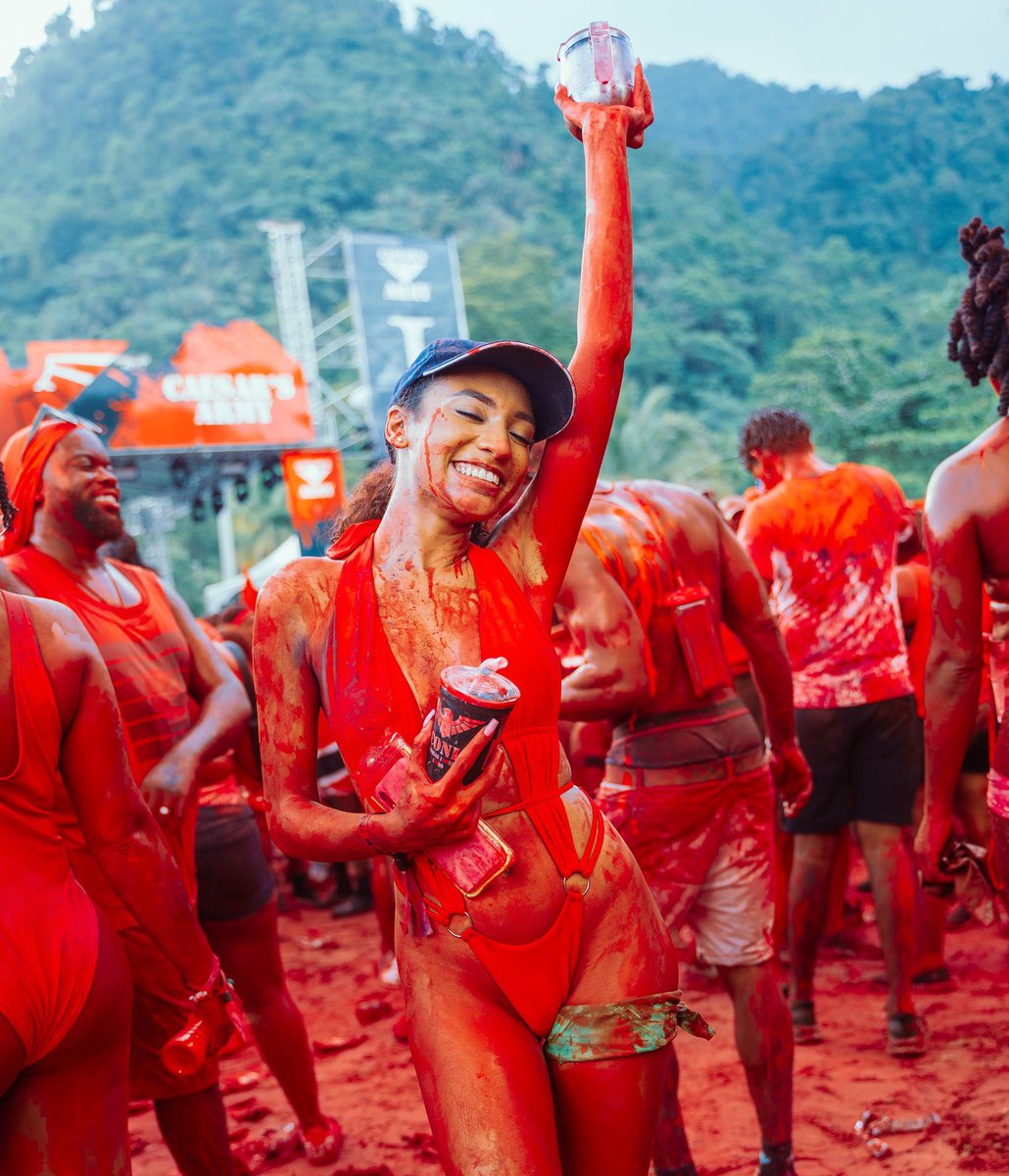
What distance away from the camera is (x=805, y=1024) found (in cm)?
500

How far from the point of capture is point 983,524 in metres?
3.02

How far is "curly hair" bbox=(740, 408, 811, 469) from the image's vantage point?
555cm

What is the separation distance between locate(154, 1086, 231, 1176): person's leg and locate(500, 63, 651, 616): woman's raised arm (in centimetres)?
205

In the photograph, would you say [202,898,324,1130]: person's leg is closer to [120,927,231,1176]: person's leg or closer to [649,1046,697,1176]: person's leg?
[120,927,231,1176]: person's leg

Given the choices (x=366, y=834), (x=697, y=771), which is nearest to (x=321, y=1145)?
(x=697, y=771)

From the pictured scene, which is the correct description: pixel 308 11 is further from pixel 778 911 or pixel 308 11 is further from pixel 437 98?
pixel 778 911

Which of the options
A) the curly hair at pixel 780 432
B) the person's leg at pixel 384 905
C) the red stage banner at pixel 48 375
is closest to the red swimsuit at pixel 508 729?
the curly hair at pixel 780 432

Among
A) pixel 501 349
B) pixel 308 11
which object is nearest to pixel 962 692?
pixel 501 349

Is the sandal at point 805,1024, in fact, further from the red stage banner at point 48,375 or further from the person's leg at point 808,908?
the red stage banner at point 48,375

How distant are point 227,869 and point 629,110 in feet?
9.18

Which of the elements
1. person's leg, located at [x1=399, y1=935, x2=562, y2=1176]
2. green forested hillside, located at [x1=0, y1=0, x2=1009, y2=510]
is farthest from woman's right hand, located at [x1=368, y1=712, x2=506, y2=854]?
green forested hillside, located at [x1=0, y1=0, x2=1009, y2=510]

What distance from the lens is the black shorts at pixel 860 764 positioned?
16.6ft

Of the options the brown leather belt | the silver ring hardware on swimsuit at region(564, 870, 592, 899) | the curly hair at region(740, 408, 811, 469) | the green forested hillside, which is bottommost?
the brown leather belt

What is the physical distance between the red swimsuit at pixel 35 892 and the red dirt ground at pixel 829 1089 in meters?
2.37
